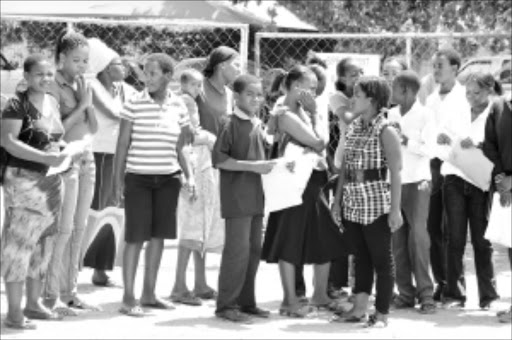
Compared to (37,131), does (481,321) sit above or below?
below

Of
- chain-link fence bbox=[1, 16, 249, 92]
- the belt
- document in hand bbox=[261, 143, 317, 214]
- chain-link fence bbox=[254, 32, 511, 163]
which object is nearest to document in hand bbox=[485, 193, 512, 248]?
the belt

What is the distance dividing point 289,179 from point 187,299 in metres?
1.29

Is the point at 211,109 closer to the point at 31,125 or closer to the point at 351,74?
the point at 351,74

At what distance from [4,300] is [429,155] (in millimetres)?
3337

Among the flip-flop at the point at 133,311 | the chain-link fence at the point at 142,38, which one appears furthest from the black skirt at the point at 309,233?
the chain-link fence at the point at 142,38

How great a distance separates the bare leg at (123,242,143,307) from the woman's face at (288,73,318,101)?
60.6 inches

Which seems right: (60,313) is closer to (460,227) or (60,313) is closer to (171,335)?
(171,335)

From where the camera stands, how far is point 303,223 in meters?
8.79

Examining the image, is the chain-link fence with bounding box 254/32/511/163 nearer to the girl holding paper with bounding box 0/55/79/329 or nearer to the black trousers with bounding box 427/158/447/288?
the black trousers with bounding box 427/158/447/288

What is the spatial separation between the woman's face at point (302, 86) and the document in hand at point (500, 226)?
5.22 feet

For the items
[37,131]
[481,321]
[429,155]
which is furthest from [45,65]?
[481,321]

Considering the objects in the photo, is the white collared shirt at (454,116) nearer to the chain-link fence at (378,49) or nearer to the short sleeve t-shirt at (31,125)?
the short sleeve t-shirt at (31,125)

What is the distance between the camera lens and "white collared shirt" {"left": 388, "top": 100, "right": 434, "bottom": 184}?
9055 mm

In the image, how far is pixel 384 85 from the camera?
837cm
